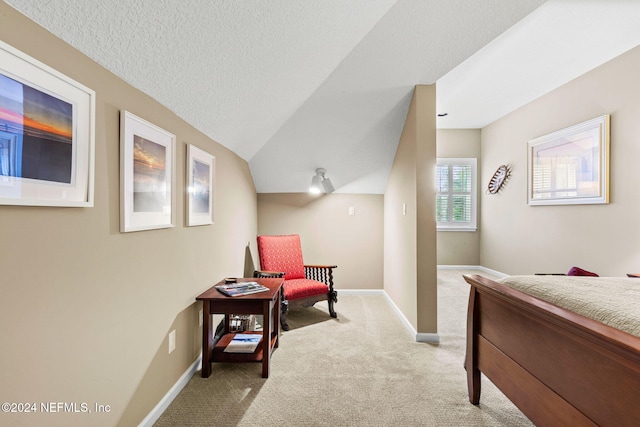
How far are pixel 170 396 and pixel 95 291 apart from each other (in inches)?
40.8

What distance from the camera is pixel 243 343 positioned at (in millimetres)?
2338

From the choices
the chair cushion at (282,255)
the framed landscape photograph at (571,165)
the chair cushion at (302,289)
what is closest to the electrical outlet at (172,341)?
the chair cushion at (302,289)

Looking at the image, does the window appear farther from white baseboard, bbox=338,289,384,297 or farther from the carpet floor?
the carpet floor

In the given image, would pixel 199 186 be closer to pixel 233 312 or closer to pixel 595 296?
pixel 233 312

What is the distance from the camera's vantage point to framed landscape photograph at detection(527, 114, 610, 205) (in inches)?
132

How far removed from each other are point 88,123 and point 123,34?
0.40 meters

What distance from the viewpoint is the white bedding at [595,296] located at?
1002 millimetres

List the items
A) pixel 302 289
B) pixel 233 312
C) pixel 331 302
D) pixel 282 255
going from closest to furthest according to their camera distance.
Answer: pixel 233 312 < pixel 302 289 < pixel 331 302 < pixel 282 255

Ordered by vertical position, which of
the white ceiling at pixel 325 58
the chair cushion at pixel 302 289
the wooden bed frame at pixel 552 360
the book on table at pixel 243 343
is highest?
the white ceiling at pixel 325 58

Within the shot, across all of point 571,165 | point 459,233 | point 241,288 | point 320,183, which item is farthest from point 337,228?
point 571,165

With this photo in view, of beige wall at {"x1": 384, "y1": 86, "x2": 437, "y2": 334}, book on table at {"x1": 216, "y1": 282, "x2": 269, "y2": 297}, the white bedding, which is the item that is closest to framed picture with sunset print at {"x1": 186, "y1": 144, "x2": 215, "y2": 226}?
book on table at {"x1": 216, "y1": 282, "x2": 269, "y2": 297}

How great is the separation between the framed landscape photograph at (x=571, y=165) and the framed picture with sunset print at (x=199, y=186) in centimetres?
441

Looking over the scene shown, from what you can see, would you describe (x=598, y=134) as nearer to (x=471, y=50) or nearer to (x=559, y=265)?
(x=559, y=265)

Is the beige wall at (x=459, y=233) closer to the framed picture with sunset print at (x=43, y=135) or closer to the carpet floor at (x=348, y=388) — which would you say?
the carpet floor at (x=348, y=388)
